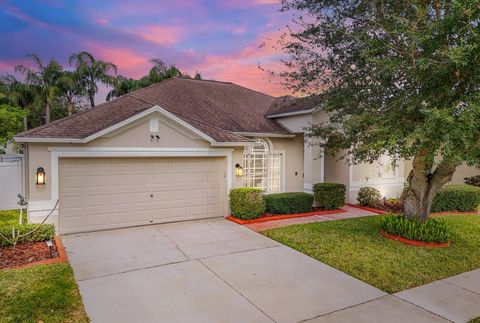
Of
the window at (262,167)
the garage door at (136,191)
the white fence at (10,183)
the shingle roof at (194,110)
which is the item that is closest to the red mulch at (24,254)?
the garage door at (136,191)

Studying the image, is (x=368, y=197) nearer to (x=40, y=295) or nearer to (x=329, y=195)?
(x=329, y=195)

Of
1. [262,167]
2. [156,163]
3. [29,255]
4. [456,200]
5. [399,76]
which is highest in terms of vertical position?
[399,76]

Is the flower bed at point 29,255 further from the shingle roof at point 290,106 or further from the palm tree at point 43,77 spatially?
the palm tree at point 43,77

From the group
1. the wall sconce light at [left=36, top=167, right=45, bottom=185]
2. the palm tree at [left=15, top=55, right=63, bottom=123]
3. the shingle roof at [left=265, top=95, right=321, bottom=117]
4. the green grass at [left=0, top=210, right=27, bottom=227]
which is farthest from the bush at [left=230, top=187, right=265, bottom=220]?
the palm tree at [left=15, top=55, right=63, bottom=123]

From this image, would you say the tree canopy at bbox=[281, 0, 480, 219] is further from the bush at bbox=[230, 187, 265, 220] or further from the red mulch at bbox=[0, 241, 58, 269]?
the red mulch at bbox=[0, 241, 58, 269]

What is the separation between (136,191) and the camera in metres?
10.1

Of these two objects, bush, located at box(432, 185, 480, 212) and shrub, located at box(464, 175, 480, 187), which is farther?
shrub, located at box(464, 175, 480, 187)

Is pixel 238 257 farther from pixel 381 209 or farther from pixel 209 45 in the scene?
pixel 209 45

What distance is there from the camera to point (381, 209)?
13.5 metres

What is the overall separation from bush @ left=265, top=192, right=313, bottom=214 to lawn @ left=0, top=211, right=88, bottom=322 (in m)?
6.98

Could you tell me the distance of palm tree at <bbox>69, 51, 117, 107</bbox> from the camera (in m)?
29.1

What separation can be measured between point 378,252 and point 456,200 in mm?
7879

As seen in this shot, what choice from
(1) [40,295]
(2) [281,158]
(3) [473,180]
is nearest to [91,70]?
(2) [281,158]

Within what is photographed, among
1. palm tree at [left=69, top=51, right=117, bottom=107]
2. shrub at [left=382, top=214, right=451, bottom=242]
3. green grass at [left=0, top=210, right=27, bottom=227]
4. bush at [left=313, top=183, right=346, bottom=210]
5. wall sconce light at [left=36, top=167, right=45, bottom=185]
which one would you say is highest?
palm tree at [left=69, top=51, right=117, bottom=107]
